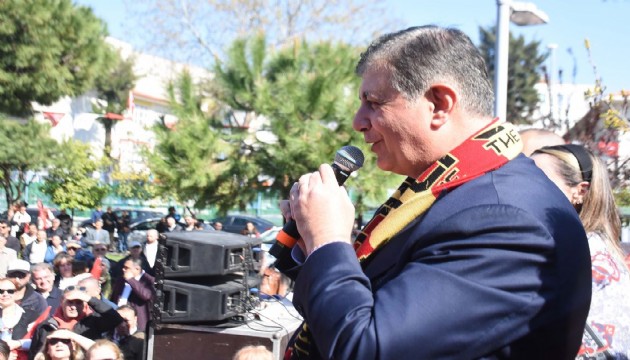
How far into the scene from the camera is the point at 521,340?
152 centimetres

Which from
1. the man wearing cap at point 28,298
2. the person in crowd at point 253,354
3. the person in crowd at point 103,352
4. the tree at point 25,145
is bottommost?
the person in crowd at point 103,352

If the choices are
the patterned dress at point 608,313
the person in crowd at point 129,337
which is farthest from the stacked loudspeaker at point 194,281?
the patterned dress at point 608,313

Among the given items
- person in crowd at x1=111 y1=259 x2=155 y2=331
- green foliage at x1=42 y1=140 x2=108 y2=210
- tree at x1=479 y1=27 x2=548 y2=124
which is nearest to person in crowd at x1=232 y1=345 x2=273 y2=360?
person in crowd at x1=111 y1=259 x2=155 y2=331

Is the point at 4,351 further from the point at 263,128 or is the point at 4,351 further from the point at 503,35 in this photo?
the point at 263,128

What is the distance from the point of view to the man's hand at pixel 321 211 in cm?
164

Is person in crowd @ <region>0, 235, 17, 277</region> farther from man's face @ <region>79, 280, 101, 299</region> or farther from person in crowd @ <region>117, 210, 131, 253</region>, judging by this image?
person in crowd @ <region>117, 210, 131, 253</region>

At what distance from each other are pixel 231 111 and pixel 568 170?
13.8 metres

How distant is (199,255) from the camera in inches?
191

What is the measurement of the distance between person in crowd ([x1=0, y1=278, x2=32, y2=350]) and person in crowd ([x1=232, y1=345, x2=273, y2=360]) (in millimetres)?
4024

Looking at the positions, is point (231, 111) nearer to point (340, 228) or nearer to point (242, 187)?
point (242, 187)

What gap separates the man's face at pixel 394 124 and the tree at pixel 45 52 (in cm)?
1919

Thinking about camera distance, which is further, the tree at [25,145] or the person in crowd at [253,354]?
the tree at [25,145]

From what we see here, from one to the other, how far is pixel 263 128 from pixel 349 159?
1390 cm

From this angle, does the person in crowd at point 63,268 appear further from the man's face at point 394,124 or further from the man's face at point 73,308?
the man's face at point 394,124
